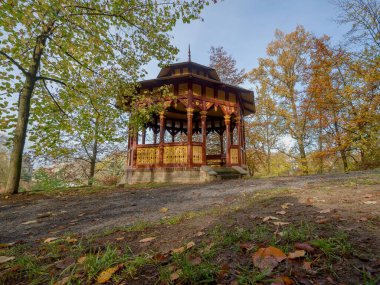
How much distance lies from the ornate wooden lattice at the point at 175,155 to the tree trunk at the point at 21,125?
19.4 feet

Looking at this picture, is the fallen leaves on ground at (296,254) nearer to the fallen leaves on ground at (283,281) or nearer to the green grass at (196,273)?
the fallen leaves on ground at (283,281)

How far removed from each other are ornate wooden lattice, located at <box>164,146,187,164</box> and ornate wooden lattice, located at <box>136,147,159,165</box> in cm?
58

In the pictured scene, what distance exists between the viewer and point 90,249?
2016 mm

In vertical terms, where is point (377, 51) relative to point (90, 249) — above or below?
above

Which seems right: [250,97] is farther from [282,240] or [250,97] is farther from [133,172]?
[282,240]

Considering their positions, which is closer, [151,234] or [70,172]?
[151,234]

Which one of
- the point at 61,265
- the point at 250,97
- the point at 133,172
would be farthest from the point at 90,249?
the point at 250,97

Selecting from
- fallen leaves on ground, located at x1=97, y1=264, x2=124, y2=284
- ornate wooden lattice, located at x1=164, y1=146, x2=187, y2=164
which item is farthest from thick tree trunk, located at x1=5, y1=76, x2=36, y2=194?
fallen leaves on ground, located at x1=97, y1=264, x2=124, y2=284

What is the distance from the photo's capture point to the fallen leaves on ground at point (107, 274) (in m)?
1.45

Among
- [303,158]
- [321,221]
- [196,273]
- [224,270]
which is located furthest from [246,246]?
[303,158]

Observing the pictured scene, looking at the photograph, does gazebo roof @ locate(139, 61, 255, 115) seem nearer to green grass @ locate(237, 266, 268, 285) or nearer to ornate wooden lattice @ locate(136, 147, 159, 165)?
ornate wooden lattice @ locate(136, 147, 159, 165)

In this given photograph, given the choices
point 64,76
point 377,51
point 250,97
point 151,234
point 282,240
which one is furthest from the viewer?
point 250,97

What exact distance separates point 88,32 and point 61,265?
24.7 ft

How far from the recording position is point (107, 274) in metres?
1.49
